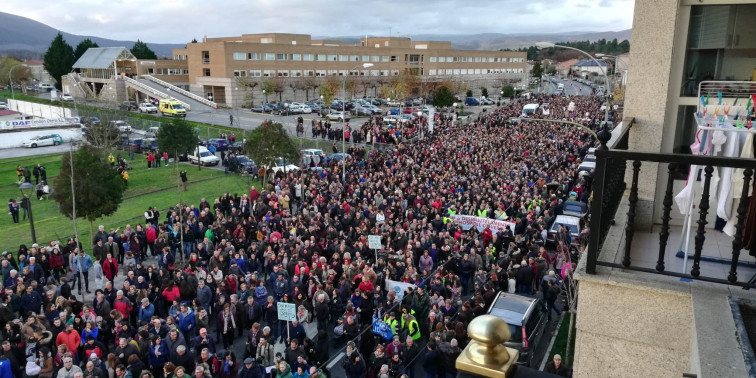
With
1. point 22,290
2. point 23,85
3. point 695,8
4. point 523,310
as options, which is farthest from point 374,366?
point 23,85

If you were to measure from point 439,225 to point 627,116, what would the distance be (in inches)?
504

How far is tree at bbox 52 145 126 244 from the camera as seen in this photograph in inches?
706

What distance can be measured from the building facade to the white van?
33825mm

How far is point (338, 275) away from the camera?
14328mm

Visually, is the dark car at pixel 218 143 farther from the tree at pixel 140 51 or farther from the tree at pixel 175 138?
the tree at pixel 140 51

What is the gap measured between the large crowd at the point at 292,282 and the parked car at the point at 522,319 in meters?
0.46

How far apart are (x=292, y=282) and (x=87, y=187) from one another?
352 inches

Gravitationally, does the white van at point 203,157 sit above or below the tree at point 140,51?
below

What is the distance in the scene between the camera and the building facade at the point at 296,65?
2972 inches

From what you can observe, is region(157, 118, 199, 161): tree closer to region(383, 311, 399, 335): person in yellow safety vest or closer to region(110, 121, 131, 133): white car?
region(110, 121, 131, 133): white car

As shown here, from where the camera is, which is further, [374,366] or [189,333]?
[189,333]

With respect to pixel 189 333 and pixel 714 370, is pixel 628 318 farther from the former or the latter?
pixel 189 333

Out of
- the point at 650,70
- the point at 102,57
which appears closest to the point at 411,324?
the point at 650,70

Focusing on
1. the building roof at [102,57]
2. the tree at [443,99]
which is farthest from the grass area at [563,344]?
the building roof at [102,57]
